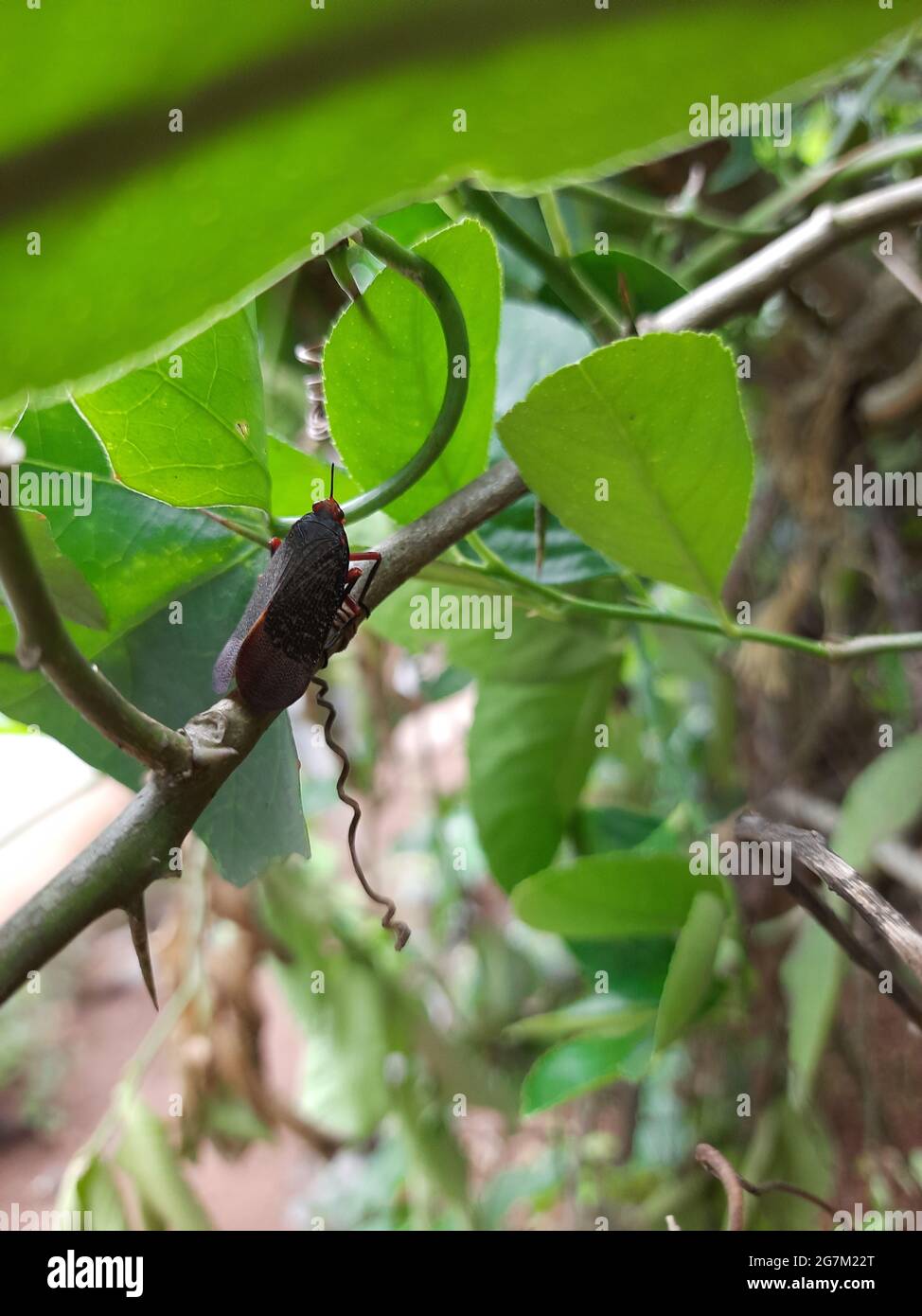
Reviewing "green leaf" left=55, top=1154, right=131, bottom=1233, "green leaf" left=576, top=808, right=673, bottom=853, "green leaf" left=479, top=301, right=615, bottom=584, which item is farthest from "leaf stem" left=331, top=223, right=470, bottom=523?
"green leaf" left=55, top=1154, right=131, bottom=1233

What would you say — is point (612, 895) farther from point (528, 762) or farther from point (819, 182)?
point (819, 182)

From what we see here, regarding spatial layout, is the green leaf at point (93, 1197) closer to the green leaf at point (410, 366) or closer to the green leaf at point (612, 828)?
the green leaf at point (612, 828)

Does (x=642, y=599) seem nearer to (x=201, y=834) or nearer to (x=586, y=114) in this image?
(x=201, y=834)

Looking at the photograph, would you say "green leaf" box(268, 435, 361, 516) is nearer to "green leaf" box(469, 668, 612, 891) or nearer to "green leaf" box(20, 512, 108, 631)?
"green leaf" box(20, 512, 108, 631)

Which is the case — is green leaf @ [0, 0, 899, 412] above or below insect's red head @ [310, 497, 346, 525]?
below

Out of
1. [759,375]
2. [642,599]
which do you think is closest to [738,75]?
[642,599]
